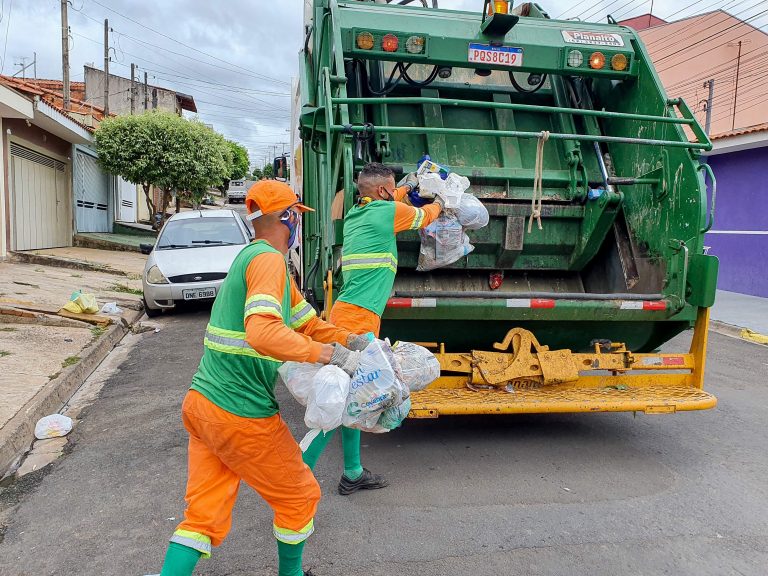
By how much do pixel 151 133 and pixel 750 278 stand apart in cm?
1515

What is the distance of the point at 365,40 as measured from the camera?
14.0 ft

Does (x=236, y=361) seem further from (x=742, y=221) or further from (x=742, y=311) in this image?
(x=742, y=221)

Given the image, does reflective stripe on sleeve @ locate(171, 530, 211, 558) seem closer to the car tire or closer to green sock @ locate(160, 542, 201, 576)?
green sock @ locate(160, 542, 201, 576)

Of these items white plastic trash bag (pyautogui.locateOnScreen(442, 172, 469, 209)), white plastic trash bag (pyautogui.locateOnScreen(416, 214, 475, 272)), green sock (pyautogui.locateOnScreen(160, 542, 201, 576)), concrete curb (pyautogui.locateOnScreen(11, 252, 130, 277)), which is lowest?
green sock (pyautogui.locateOnScreen(160, 542, 201, 576))

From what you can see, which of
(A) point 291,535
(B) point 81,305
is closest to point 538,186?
(A) point 291,535

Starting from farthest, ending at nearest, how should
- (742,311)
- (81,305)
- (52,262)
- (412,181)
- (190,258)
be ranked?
(52,262)
(742,311)
(190,258)
(81,305)
(412,181)

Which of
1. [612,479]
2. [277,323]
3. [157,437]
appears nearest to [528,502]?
[612,479]

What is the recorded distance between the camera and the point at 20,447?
151 inches

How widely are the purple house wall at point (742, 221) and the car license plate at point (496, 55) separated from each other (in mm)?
9023

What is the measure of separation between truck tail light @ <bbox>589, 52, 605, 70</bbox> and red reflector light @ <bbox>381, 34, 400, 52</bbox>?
4.38 ft

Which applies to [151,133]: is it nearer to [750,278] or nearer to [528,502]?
[750,278]

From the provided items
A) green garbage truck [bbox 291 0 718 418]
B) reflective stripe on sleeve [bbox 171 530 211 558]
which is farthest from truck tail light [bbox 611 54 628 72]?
reflective stripe on sleeve [bbox 171 530 211 558]

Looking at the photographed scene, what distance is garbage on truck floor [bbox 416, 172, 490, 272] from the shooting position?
364 cm

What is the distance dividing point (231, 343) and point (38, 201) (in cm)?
1435
